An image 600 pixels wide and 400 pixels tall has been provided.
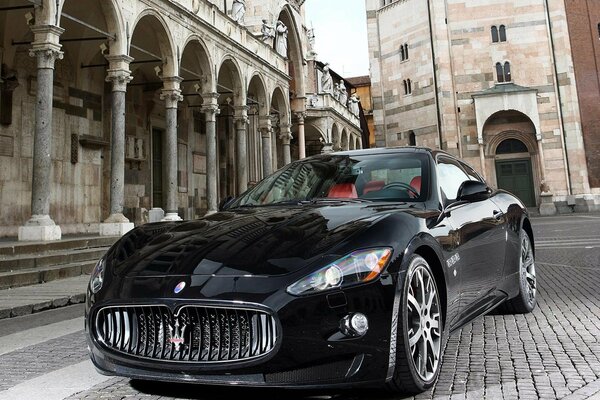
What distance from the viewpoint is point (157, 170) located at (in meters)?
20.4

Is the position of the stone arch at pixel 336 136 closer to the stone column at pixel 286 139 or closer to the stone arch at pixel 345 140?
the stone arch at pixel 345 140

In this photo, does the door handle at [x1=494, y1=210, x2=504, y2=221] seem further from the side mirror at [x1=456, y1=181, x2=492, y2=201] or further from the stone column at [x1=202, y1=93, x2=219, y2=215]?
the stone column at [x1=202, y1=93, x2=219, y2=215]

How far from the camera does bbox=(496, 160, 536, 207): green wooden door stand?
3412 cm

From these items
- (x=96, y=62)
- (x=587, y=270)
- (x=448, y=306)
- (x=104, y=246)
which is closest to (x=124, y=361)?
(x=448, y=306)

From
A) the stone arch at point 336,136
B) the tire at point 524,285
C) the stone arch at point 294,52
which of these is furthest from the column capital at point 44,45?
the stone arch at point 336,136

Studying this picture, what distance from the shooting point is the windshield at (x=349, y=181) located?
3441 mm

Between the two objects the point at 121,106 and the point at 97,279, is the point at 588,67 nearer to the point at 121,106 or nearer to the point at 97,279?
the point at 121,106

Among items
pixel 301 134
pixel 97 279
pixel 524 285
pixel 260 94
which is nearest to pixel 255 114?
pixel 260 94

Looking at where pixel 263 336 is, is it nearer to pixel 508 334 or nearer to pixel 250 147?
pixel 508 334

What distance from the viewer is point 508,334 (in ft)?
12.6

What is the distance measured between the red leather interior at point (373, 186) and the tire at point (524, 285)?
6.00 feet

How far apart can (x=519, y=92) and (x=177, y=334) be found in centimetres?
3518

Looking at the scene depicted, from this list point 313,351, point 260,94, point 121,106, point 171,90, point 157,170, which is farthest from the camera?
point 260,94

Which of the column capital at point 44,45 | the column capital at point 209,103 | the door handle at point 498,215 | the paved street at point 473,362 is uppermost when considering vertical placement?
the column capital at point 209,103
